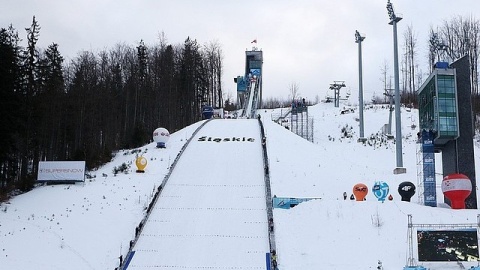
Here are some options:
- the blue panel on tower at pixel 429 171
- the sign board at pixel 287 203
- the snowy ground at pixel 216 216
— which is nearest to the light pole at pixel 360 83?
the snowy ground at pixel 216 216

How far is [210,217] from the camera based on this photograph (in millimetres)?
21781

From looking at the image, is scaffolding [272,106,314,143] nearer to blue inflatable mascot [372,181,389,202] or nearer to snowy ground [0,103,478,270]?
snowy ground [0,103,478,270]

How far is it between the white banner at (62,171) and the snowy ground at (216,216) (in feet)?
1.72

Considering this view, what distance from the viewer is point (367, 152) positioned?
39188 mm

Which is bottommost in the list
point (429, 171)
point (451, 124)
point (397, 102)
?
point (429, 171)

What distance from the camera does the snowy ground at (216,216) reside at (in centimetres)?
1781

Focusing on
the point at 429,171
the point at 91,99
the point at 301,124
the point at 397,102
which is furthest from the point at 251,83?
the point at 429,171

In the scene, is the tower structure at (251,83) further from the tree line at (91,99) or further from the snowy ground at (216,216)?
the snowy ground at (216,216)

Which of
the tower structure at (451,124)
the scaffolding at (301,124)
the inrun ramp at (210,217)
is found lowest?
the inrun ramp at (210,217)

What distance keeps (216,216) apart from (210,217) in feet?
0.88

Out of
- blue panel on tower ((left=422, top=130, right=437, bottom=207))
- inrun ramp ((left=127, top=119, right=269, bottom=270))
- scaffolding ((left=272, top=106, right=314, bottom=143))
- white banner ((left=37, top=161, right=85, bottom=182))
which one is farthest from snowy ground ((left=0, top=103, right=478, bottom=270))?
scaffolding ((left=272, top=106, right=314, bottom=143))

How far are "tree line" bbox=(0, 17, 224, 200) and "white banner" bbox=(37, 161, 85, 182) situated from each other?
7.19 feet

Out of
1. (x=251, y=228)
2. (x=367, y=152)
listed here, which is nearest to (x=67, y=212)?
(x=251, y=228)

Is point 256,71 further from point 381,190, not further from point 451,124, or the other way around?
point 381,190
